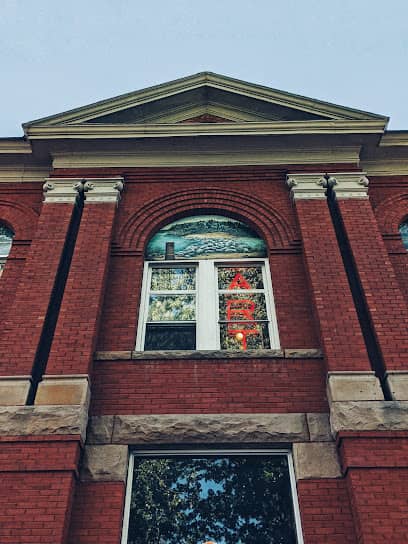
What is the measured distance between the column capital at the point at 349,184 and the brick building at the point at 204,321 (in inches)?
2.4

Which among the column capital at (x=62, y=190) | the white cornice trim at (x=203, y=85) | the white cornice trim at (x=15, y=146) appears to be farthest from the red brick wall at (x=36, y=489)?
the white cornice trim at (x=203, y=85)

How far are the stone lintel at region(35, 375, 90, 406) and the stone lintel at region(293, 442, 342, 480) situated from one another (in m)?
2.79

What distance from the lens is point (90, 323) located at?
8.33 m

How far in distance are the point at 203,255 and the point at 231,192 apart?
161cm

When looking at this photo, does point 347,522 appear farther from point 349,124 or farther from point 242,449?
point 349,124

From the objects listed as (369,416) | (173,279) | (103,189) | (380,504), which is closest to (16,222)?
(103,189)

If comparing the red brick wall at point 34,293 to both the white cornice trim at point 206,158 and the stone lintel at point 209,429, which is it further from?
the stone lintel at point 209,429

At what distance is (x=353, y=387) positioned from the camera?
291 inches

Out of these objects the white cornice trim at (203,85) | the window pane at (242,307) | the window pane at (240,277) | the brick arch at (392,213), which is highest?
the white cornice trim at (203,85)

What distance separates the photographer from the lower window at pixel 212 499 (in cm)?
662

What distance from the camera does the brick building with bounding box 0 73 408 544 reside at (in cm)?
669

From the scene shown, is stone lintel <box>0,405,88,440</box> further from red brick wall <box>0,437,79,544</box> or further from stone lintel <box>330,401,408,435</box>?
stone lintel <box>330,401,408,435</box>

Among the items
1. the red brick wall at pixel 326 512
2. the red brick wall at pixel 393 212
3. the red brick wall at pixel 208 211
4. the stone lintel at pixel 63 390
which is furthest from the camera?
the red brick wall at pixel 393 212

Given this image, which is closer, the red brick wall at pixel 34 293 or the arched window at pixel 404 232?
the red brick wall at pixel 34 293
